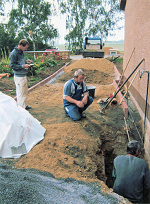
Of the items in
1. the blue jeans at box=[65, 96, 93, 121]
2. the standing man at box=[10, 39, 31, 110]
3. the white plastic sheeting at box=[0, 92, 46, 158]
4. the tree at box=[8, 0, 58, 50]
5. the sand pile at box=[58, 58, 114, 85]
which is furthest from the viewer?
the tree at box=[8, 0, 58, 50]

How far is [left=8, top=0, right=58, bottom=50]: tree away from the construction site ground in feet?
73.5

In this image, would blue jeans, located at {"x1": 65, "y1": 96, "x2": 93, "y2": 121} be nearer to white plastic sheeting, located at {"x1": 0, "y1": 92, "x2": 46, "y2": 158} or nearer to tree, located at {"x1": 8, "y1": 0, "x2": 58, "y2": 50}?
white plastic sheeting, located at {"x1": 0, "y1": 92, "x2": 46, "y2": 158}

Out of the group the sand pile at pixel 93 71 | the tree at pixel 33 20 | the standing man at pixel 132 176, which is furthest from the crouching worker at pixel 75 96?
the tree at pixel 33 20

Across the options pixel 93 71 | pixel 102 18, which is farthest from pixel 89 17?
pixel 93 71

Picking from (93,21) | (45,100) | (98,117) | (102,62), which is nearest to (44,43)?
(93,21)

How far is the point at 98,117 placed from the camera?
535cm

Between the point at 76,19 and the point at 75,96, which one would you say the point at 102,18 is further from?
the point at 75,96

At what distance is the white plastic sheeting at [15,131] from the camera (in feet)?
10.5

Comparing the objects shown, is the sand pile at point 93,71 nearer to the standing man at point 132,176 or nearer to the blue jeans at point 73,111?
the blue jeans at point 73,111

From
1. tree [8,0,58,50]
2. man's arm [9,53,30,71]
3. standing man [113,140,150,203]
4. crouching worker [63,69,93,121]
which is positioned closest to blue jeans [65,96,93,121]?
crouching worker [63,69,93,121]

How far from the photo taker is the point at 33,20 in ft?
90.1

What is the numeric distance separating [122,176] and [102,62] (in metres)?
11.6

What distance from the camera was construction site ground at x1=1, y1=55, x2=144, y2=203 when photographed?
2.98 metres

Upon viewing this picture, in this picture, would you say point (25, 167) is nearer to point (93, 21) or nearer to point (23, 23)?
point (23, 23)
